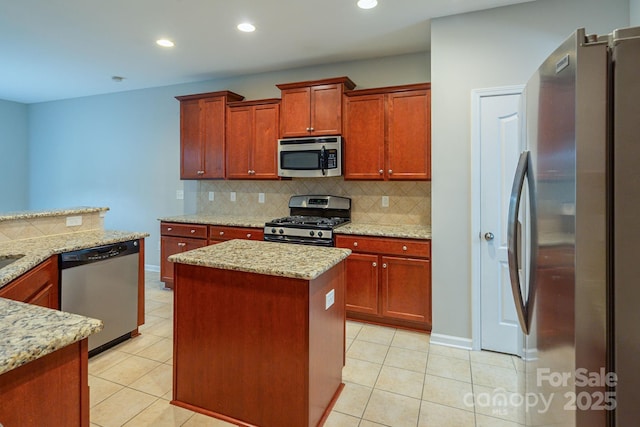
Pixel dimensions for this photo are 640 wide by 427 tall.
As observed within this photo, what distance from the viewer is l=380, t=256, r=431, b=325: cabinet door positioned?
10.1 feet

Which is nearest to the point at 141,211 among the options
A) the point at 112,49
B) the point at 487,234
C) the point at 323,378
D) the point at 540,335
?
the point at 112,49

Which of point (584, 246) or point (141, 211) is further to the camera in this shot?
point (141, 211)

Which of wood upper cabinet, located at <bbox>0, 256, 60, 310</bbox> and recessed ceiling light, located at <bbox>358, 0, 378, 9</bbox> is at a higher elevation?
recessed ceiling light, located at <bbox>358, 0, 378, 9</bbox>

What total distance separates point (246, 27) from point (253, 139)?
1279 millimetres

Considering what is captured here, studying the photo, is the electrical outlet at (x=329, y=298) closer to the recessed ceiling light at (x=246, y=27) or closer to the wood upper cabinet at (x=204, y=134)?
the recessed ceiling light at (x=246, y=27)

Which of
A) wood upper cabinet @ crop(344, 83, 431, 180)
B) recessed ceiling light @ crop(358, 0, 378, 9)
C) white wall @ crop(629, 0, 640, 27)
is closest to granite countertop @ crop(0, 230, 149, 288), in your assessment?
wood upper cabinet @ crop(344, 83, 431, 180)

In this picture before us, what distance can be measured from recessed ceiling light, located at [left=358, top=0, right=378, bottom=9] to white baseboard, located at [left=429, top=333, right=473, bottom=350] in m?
2.74

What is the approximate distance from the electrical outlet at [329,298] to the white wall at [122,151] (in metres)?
2.88

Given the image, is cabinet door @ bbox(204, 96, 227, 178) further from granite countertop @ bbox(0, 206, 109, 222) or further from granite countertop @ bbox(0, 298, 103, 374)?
granite countertop @ bbox(0, 298, 103, 374)

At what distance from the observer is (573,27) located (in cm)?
255

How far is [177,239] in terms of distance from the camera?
420 cm

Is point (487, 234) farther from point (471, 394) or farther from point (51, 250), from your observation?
point (51, 250)

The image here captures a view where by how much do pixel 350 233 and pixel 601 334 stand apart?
2.49 meters

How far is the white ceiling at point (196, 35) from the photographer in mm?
2768
